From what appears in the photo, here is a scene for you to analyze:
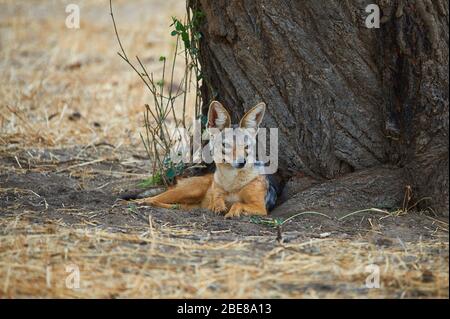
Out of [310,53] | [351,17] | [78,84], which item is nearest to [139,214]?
[310,53]

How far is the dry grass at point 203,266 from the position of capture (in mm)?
4305

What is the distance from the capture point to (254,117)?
6398 millimetres

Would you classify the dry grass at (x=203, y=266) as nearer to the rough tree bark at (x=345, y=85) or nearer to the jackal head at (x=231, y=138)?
the rough tree bark at (x=345, y=85)

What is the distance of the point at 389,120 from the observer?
235 inches

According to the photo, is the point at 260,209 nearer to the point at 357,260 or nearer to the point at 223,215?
the point at 223,215

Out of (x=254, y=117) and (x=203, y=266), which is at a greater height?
(x=254, y=117)

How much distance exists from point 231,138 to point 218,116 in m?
0.24

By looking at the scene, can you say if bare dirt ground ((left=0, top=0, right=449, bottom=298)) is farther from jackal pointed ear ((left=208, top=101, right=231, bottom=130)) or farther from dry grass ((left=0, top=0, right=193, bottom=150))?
jackal pointed ear ((left=208, top=101, right=231, bottom=130))

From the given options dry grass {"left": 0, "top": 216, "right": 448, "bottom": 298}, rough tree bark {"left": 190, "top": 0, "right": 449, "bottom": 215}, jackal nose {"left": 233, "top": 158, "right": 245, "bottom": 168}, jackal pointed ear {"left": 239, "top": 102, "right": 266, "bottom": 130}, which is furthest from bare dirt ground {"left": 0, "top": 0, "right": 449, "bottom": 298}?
jackal pointed ear {"left": 239, "top": 102, "right": 266, "bottom": 130}

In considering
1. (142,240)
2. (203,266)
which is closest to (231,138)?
(142,240)

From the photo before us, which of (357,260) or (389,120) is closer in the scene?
(357,260)

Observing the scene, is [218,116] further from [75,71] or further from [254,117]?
[75,71]
